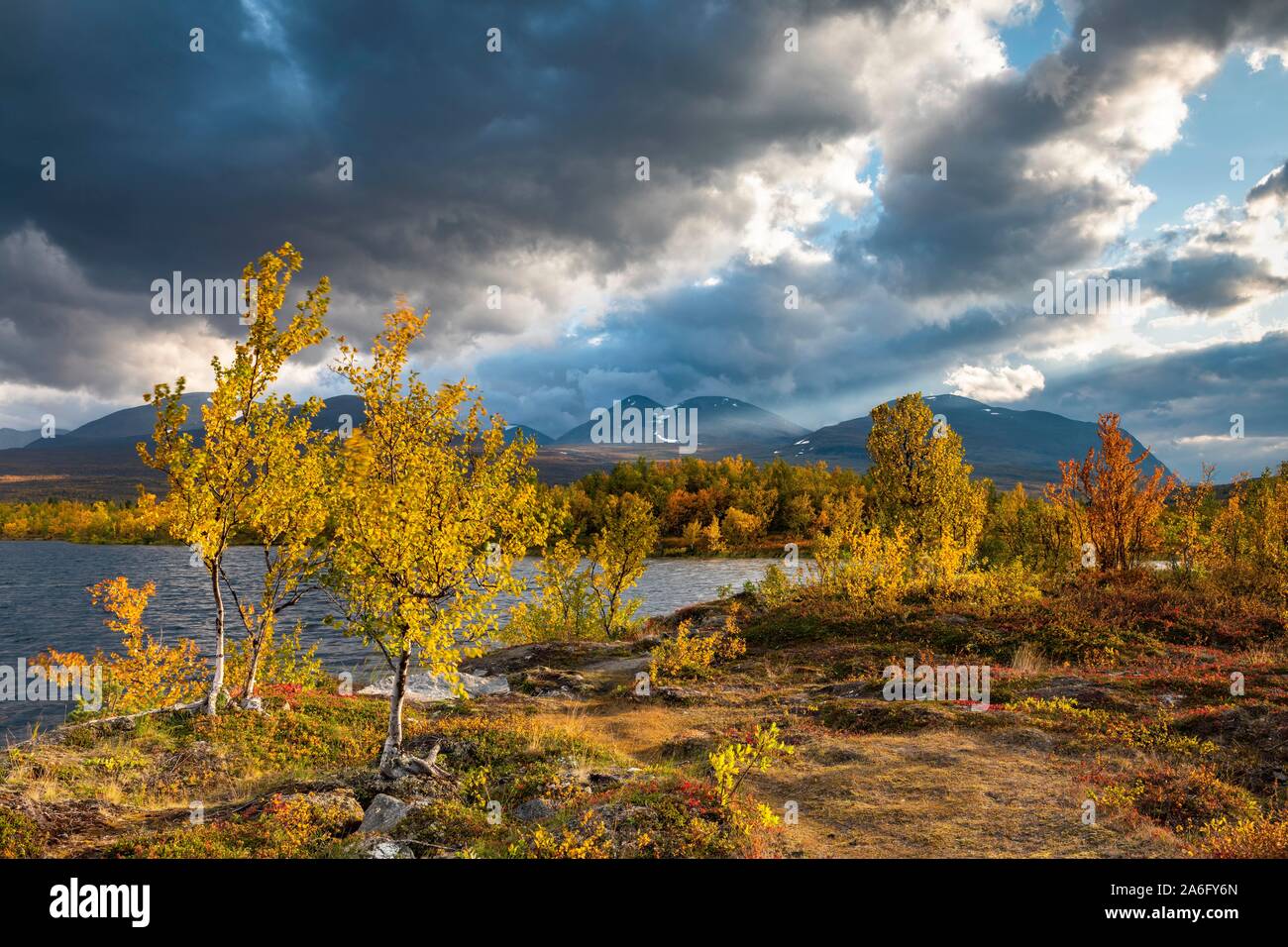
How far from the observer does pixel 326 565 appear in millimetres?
20219

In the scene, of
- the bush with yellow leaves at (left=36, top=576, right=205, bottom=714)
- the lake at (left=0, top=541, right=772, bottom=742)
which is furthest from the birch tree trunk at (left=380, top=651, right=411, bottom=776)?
the lake at (left=0, top=541, right=772, bottom=742)

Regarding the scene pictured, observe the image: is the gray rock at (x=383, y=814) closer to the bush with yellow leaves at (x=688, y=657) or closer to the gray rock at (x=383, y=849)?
the gray rock at (x=383, y=849)

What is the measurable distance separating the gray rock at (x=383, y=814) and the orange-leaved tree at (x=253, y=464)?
28.3 ft

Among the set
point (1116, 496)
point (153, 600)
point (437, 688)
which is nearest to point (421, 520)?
point (437, 688)

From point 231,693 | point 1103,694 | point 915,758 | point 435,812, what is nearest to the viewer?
point 435,812

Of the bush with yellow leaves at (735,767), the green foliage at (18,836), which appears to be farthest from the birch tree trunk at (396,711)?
the bush with yellow leaves at (735,767)

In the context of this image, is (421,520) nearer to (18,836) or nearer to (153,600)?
(18,836)

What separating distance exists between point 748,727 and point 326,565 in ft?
46.2

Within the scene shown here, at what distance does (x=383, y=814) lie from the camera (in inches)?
511

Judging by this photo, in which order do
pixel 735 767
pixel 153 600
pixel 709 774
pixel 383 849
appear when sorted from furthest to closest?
pixel 153 600 < pixel 709 774 < pixel 735 767 < pixel 383 849

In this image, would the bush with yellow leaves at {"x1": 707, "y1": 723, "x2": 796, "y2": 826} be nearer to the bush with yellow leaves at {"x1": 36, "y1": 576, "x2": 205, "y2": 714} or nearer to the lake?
the bush with yellow leaves at {"x1": 36, "y1": 576, "x2": 205, "y2": 714}

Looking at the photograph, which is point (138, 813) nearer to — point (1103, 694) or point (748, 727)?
point (748, 727)

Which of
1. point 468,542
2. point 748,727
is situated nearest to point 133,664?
point 468,542

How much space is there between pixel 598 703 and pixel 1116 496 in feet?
105
